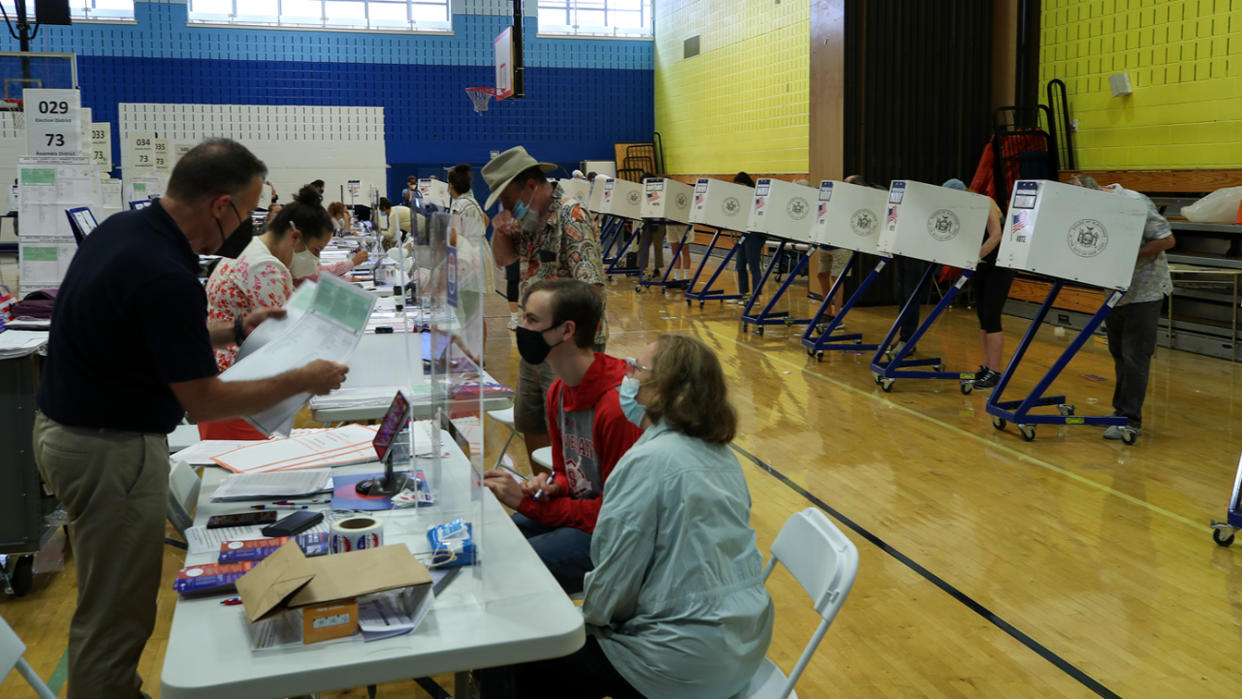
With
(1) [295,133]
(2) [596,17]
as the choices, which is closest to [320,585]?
(1) [295,133]

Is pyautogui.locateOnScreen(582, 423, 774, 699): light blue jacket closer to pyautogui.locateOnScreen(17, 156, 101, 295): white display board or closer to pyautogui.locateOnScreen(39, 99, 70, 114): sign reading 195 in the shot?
pyautogui.locateOnScreen(17, 156, 101, 295): white display board

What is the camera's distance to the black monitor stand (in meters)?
2.47

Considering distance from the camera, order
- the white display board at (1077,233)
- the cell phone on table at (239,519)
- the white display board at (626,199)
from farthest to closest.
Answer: the white display board at (626,199) → the white display board at (1077,233) → the cell phone on table at (239,519)

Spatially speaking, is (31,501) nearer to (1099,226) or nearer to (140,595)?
(140,595)

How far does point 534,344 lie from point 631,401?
42cm

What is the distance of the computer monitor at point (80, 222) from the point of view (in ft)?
16.0

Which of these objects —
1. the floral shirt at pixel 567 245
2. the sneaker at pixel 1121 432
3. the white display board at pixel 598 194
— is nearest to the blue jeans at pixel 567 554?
the floral shirt at pixel 567 245

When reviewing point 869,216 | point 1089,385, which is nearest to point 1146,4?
point 869,216

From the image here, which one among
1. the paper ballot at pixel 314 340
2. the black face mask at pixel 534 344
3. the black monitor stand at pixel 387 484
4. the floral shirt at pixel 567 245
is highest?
the floral shirt at pixel 567 245

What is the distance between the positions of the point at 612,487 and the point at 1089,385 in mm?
5937

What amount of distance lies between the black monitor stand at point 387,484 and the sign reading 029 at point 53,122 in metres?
4.88

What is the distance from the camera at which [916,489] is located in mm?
4949

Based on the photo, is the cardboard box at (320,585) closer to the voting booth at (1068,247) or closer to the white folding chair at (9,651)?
the white folding chair at (9,651)

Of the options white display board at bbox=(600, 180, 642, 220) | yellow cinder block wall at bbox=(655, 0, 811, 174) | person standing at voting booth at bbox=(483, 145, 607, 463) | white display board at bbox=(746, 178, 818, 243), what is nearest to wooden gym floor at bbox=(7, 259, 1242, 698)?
person standing at voting booth at bbox=(483, 145, 607, 463)
